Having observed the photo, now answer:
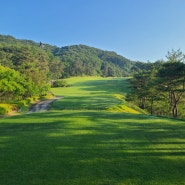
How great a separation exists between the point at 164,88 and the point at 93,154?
2963 centimetres

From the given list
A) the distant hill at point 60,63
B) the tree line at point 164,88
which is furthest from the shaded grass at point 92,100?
the distant hill at point 60,63

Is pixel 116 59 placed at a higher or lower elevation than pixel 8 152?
higher

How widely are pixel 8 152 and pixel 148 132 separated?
5.52 meters

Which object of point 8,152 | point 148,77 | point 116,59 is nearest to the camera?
point 8,152

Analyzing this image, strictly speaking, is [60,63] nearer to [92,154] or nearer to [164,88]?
[164,88]

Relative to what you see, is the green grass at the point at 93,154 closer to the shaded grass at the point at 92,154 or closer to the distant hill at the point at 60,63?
the shaded grass at the point at 92,154

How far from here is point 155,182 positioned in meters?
5.45

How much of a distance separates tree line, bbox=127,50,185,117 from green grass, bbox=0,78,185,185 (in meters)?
19.1

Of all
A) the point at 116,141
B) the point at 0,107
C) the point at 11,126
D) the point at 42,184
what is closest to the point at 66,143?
the point at 116,141

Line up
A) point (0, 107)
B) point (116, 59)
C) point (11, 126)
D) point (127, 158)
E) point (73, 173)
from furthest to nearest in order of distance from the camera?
point (116, 59)
point (0, 107)
point (11, 126)
point (127, 158)
point (73, 173)

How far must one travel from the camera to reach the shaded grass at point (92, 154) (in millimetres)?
5656

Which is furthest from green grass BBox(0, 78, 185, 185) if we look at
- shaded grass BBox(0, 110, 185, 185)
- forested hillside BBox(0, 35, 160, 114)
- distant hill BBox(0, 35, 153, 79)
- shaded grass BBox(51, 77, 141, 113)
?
distant hill BBox(0, 35, 153, 79)

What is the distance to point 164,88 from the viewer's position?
34.9 metres

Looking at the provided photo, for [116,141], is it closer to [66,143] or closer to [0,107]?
[66,143]
